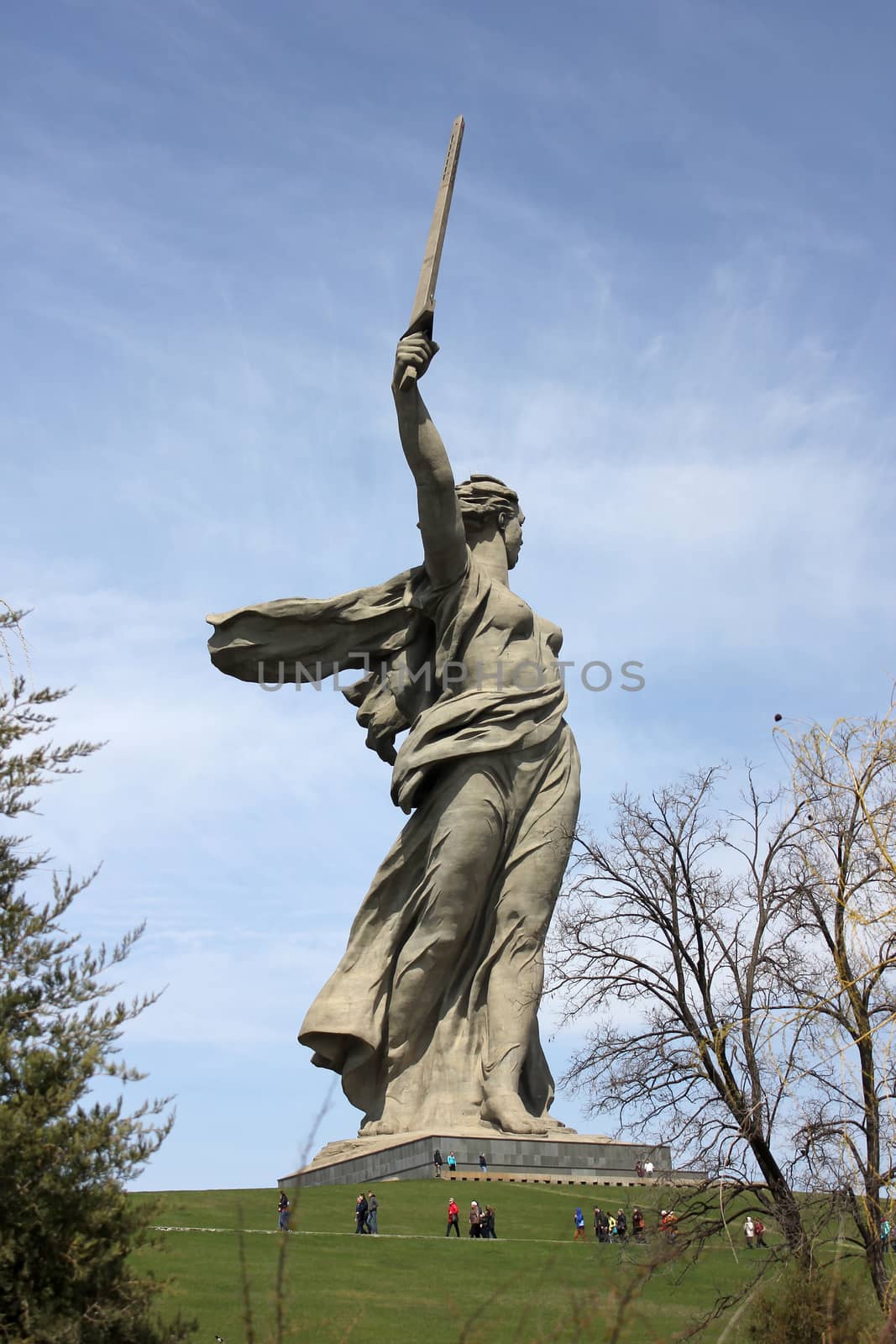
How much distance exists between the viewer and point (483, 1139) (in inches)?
540

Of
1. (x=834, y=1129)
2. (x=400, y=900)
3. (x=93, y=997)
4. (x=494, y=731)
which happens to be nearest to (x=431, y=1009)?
(x=400, y=900)

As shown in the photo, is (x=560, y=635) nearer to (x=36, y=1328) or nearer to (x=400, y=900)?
(x=400, y=900)

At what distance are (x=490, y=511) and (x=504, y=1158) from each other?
21.7 ft

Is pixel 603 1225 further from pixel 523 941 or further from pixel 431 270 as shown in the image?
pixel 431 270

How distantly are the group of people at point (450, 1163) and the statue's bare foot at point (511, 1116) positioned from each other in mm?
481

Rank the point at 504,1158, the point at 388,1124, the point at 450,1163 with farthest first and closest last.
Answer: the point at 388,1124 < the point at 504,1158 < the point at 450,1163

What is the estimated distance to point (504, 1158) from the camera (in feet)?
45.0

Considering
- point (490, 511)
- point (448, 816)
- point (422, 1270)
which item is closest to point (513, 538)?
point (490, 511)

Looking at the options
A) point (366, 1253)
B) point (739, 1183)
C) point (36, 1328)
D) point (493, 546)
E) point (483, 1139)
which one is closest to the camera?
point (36, 1328)

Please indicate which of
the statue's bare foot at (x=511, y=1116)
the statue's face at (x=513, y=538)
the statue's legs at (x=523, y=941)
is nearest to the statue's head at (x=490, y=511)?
the statue's face at (x=513, y=538)

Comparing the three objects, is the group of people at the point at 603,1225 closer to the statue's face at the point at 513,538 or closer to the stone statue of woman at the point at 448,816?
the stone statue of woman at the point at 448,816

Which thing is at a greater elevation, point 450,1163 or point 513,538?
point 513,538

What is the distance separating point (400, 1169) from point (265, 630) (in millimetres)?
5648

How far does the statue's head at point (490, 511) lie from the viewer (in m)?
16.0
